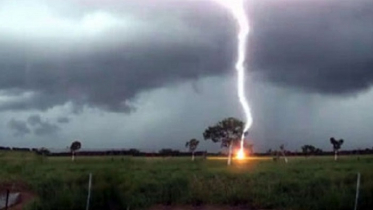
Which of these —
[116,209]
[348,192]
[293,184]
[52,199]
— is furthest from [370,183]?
[52,199]

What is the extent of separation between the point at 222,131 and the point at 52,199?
63.0 m

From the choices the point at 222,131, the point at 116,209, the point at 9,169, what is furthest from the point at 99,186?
the point at 222,131

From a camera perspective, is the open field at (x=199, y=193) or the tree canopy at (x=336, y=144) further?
the tree canopy at (x=336, y=144)

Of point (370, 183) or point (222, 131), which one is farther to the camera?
point (222, 131)

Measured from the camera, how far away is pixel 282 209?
31.0m

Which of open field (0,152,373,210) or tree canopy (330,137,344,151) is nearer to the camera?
open field (0,152,373,210)

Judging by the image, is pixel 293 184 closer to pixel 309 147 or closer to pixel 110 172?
pixel 110 172

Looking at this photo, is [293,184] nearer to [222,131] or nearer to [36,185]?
[36,185]

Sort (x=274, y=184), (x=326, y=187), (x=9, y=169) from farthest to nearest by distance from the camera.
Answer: (x=9, y=169), (x=274, y=184), (x=326, y=187)

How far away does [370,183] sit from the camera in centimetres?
2941

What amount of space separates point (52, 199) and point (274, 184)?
981cm

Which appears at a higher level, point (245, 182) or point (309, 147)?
point (309, 147)

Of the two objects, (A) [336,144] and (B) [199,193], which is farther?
(A) [336,144]

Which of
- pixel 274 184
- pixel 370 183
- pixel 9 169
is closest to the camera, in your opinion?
pixel 370 183
